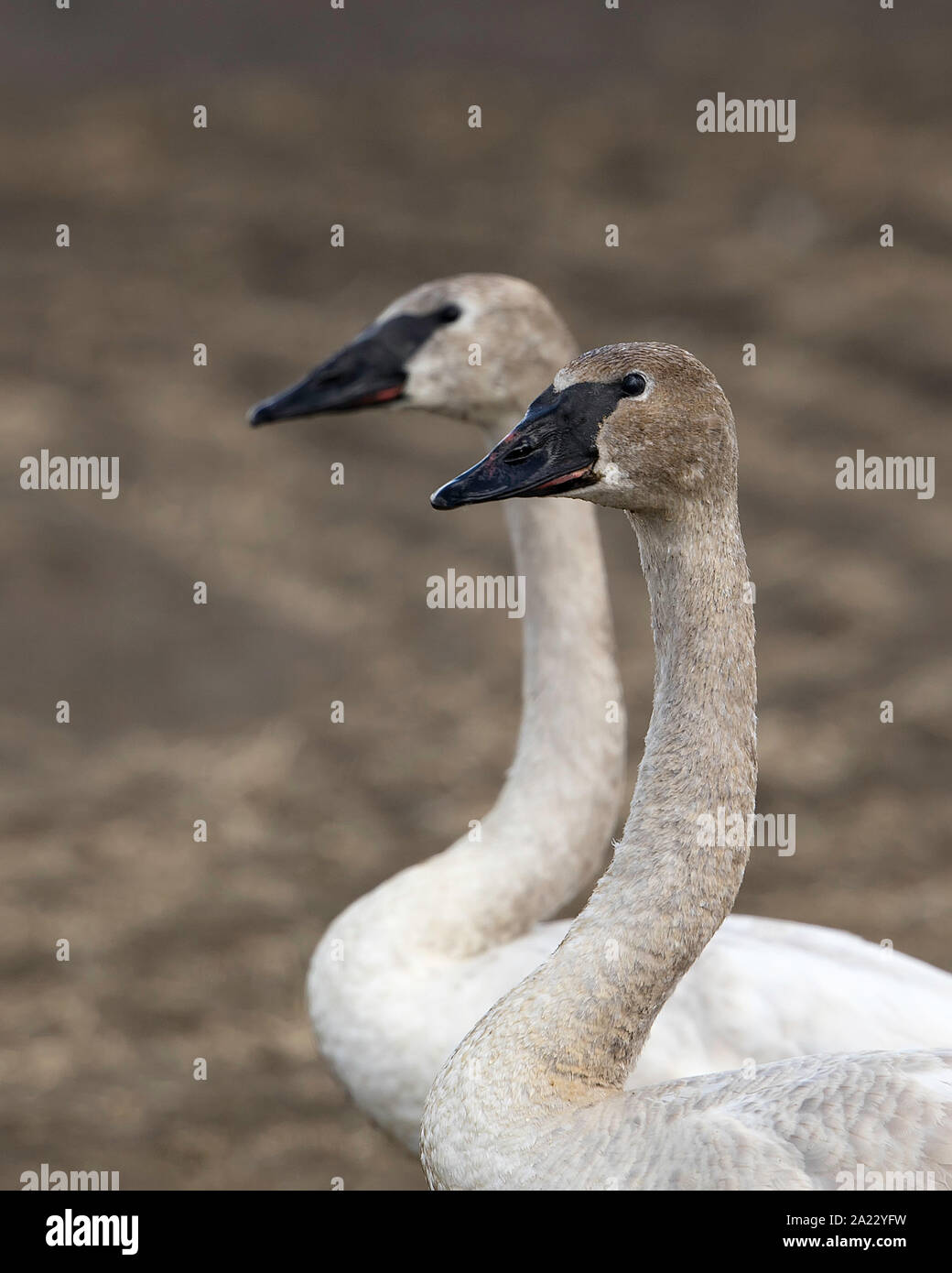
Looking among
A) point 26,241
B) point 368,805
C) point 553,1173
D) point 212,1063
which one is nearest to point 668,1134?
point 553,1173

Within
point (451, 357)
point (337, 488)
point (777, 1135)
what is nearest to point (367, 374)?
point (451, 357)

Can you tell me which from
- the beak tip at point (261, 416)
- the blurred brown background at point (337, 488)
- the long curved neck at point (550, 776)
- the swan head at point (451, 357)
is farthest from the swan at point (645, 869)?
the blurred brown background at point (337, 488)

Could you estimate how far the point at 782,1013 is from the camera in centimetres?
359

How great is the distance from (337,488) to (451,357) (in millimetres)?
4635

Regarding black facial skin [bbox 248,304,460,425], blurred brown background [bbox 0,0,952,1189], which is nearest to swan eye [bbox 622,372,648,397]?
black facial skin [bbox 248,304,460,425]

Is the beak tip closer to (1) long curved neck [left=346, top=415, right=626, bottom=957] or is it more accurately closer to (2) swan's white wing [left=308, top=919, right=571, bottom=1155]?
(1) long curved neck [left=346, top=415, right=626, bottom=957]

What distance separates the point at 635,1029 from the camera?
2.92 metres

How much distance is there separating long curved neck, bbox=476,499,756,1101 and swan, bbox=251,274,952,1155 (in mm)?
854

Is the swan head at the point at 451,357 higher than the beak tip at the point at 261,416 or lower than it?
higher

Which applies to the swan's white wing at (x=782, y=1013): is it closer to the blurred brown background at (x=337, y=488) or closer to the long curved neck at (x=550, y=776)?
the long curved neck at (x=550, y=776)

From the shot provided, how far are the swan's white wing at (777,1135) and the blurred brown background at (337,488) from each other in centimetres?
228

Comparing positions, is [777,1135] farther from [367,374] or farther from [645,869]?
[367,374]

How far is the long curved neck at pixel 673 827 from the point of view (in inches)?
111

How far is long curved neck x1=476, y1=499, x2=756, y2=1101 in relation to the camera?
2830mm
